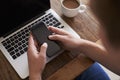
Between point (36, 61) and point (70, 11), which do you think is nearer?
point (36, 61)

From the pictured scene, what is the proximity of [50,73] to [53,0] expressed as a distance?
0.36 m

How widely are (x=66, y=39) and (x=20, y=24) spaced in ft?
0.68

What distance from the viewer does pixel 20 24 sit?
36.3 inches

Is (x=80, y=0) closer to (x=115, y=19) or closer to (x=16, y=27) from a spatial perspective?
(x=16, y=27)

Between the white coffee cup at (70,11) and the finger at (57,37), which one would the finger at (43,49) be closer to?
the finger at (57,37)

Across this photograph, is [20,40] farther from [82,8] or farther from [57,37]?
[82,8]

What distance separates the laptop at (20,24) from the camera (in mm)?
837

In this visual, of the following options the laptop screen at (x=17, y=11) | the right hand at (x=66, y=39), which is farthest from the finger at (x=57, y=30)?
the laptop screen at (x=17, y=11)

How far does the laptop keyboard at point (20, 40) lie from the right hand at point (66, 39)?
0.07 metres

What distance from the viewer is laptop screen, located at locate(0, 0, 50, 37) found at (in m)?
0.83

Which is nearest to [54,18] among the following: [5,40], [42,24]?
[42,24]

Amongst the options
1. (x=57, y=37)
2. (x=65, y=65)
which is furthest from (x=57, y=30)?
(x=65, y=65)

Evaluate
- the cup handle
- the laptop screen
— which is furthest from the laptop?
the cup handle

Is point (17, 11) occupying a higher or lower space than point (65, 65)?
higher
